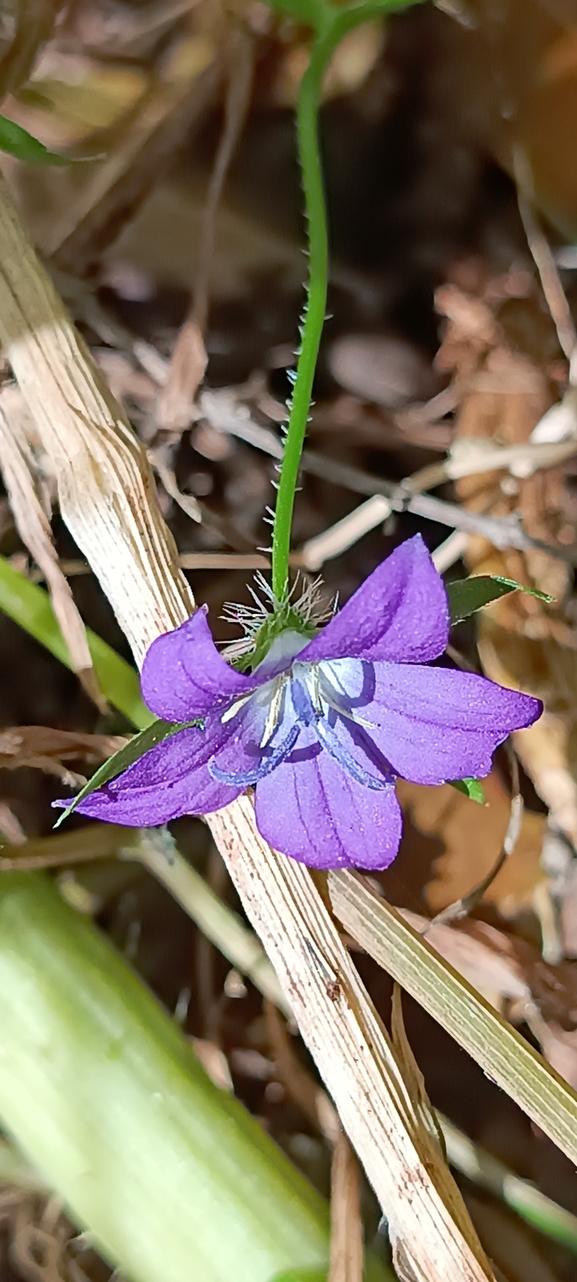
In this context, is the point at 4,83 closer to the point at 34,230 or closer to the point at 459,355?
the point at 34,230

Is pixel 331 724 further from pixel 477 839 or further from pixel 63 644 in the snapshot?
pixel 477 839

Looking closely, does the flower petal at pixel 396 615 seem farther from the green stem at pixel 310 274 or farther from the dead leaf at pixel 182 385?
the dead leaf at pixel 182 385

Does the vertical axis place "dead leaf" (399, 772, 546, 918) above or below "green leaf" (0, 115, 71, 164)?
below

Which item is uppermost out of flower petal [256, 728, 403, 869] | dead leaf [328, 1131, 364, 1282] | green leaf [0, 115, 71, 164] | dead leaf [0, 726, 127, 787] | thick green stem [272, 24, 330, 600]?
green leaf [0, 115, 71, 164]

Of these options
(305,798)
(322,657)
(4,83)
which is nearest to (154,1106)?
(305,798)

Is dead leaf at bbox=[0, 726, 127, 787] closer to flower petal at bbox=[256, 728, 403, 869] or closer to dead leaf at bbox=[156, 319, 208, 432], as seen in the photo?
flower petal at bbox=[256, 728, 403, 869]

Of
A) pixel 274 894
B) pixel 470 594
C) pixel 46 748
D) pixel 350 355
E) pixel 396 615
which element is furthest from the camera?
pixel 350 355

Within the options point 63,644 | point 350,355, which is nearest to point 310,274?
point 63,644

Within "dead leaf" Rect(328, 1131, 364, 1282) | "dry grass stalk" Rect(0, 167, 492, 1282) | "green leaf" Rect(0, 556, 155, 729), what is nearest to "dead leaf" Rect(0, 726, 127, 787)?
"green leaf" Rect(0, 556, 155, 729)
